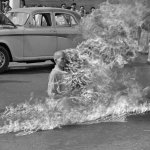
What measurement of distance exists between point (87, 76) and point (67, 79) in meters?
0.34

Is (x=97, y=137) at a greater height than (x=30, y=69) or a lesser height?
greater

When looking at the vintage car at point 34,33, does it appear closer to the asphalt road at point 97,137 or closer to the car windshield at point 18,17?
the car windshield at point 18,17

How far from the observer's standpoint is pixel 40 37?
12328mm

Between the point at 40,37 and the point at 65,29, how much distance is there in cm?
82

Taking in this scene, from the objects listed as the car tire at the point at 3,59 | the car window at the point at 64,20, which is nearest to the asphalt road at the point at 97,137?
the car tire at the point at 3,59

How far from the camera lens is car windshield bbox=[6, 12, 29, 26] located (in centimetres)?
1232

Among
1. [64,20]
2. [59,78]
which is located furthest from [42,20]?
[59,78]

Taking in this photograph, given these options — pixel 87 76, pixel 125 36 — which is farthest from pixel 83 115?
pixel 125 36

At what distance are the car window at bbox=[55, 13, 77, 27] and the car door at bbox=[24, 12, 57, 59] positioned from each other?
28 cm

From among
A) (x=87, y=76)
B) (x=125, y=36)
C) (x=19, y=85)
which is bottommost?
(x=19, y=85)

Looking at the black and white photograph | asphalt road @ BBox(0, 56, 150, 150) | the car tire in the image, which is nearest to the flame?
the black and white photograph

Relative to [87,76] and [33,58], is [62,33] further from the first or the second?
[87,76]

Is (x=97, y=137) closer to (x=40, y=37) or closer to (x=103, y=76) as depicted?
(x=103, y=76)

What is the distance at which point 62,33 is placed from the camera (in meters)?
12.7
